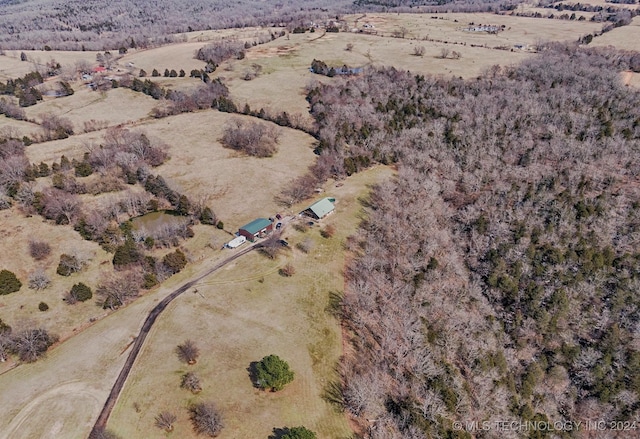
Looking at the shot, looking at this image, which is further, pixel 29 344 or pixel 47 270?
pixel 47 270

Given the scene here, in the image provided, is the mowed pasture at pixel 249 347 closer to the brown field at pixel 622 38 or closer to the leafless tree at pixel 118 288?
the leafless tree at pixel 118 288

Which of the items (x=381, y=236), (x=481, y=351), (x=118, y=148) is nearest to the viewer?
(x=481, y=351)

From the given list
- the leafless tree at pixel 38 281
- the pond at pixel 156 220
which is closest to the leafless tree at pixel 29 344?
the leafless tree at pixel 38 281

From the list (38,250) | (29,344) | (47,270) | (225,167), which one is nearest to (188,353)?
(29,344)

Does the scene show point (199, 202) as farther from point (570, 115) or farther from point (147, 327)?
point (570, 115)

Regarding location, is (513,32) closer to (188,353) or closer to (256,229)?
(256,229)

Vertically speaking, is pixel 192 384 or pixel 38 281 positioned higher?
pixel 38 281

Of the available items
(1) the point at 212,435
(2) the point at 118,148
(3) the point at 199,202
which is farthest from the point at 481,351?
(2) the point at 118,148
